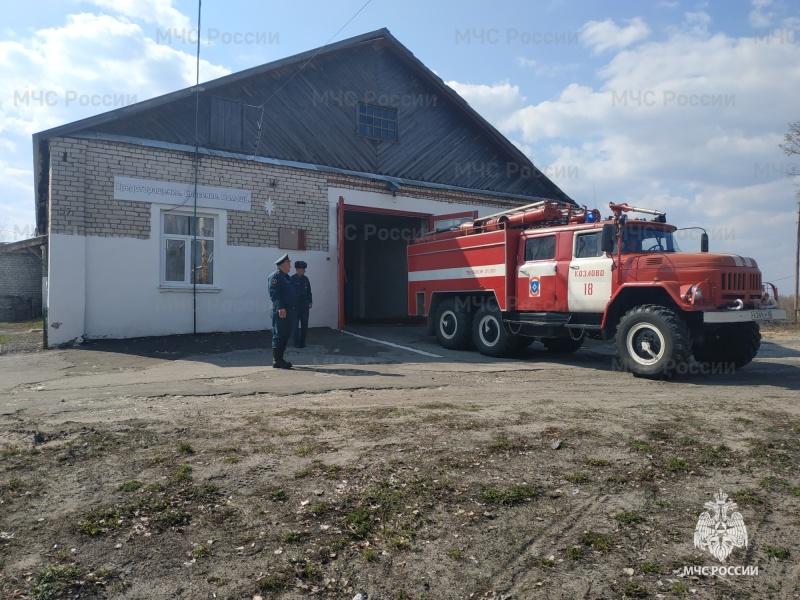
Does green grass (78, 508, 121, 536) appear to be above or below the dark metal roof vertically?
below

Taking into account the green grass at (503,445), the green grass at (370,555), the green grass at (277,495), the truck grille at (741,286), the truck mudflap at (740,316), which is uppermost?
the truck grille at (741,286)

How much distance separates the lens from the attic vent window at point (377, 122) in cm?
1639

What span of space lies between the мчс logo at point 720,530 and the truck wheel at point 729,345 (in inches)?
218

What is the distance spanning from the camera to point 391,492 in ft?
12.5

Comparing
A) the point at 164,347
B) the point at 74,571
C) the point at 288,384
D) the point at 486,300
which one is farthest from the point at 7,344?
the point at 74,571

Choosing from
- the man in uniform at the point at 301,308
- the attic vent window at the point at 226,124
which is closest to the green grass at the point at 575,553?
the man in uniform at the point at 301,308

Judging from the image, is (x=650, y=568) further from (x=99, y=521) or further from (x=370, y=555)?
(x=99, y=521)

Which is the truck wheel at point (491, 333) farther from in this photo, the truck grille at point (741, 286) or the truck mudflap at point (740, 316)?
the truck grille at point (741, 286)

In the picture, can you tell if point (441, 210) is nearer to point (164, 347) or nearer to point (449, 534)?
point (164, 347)

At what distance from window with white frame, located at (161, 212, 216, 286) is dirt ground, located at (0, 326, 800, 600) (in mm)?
6227

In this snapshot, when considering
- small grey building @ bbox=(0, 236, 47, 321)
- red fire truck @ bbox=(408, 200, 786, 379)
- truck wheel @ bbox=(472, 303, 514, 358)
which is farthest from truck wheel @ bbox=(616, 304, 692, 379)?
small grey building @ bbox=(0, 236, 47, 321)

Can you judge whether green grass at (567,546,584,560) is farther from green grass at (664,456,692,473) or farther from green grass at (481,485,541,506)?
green grass at (664,456,692,473)

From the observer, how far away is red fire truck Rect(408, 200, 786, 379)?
320 inches

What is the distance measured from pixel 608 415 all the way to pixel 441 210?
11.9 metres
